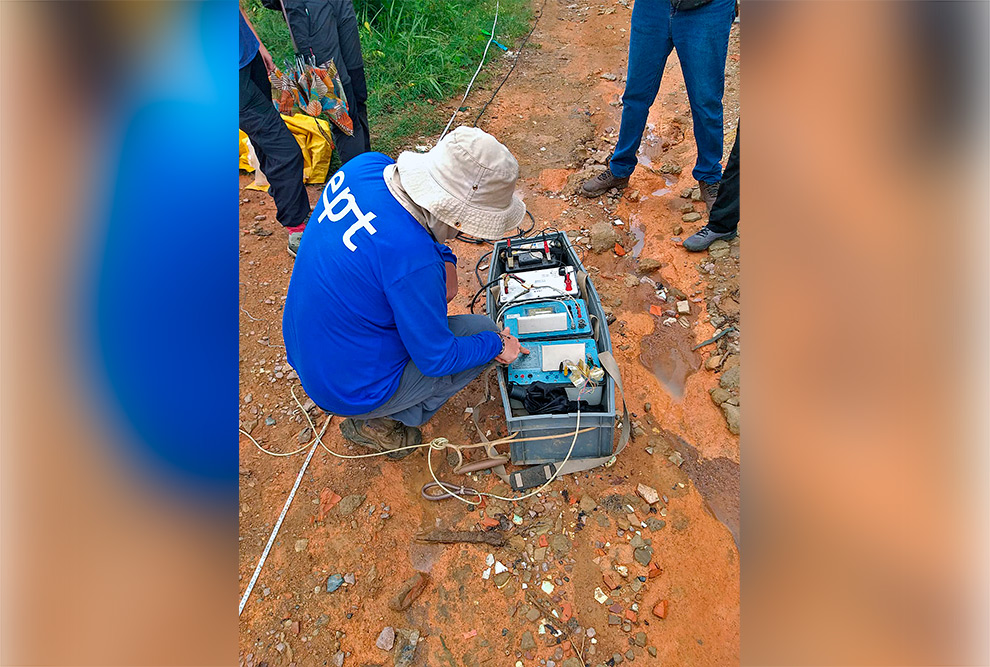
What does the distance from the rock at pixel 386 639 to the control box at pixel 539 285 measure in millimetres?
1659

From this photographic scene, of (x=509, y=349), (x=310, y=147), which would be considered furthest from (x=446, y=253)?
(x=310, y=147)

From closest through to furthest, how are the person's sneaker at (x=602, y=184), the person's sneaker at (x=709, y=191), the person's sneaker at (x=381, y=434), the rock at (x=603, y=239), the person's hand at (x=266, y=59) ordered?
the person's sneaker at (x=381, y=434)
the person's hand at (x=266, y=59)
the rock at (x=603, y=239)
the person's sneaker at (x=709, y=191)
the person's sneaker at (x=602, y=184)

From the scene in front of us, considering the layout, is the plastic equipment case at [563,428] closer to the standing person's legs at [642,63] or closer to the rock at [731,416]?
the rock at [731,416]

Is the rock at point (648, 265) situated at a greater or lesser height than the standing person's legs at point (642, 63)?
lesser

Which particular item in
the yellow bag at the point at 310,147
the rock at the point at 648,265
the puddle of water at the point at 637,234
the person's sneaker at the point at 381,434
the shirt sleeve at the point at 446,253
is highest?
the yellow bag at the point at 310,147

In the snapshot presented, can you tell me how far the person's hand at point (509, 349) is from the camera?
2492 mm

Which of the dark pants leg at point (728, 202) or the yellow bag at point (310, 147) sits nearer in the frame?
the dark pants leg at point (728, 202)

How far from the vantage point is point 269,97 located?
365 cm

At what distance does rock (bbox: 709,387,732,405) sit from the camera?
2.97 m

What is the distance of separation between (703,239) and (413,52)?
413cm

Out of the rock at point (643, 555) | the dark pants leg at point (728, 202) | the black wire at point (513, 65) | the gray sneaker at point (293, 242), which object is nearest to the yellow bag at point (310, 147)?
the gray sneaker at point (293, 242)

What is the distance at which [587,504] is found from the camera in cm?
257

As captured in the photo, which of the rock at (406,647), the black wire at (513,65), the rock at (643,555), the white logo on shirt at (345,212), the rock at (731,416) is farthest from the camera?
the black wire at (513,65)
